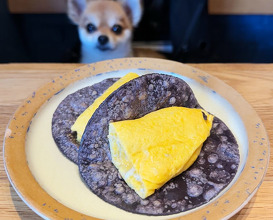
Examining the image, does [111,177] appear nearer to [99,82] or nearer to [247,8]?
[99,82]

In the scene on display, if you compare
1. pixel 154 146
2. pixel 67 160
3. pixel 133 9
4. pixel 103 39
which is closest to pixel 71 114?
pixel 67 160

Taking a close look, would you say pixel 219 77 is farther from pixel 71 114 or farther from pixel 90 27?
pixel 90 27

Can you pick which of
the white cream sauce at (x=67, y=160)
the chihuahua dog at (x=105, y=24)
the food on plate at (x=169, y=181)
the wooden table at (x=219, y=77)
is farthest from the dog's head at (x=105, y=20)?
the food on plate at (x=169, y=181)

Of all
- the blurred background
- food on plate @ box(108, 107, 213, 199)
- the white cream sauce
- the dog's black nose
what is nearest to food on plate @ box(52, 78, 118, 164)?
the white cream sauce

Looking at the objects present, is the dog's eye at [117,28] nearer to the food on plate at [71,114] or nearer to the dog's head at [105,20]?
the dog's head at [105,20]

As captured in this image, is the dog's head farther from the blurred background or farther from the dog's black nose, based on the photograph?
the blurred background

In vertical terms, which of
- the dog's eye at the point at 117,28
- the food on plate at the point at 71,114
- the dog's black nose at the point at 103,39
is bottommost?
the dog's black nose at the point at 103,39

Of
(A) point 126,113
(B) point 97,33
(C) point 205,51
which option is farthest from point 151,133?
(C) point 205,51
